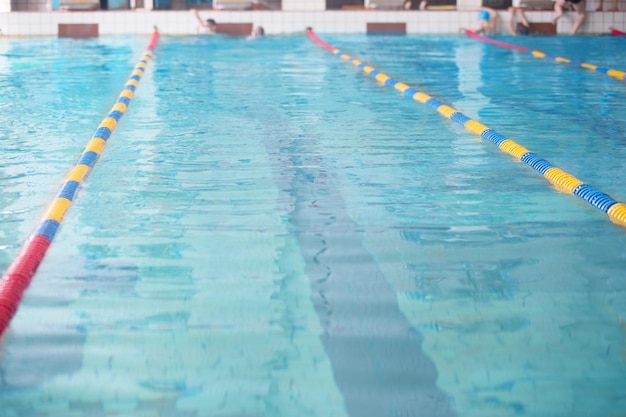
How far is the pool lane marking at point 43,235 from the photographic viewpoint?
283 cm

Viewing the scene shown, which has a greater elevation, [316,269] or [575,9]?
[575,9]

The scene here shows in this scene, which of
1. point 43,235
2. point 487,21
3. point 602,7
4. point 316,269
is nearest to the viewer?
point 316,269

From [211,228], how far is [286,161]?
1.49 m

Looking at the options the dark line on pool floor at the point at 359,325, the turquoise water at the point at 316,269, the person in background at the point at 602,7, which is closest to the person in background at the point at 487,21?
the person in background at the point at 602,7

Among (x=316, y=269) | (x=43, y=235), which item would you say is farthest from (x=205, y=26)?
(x=316, y=269)

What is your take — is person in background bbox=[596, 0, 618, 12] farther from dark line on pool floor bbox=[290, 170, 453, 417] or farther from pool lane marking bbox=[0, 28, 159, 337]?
dark line on pool floor bbox=[290, 170, 453, 417]

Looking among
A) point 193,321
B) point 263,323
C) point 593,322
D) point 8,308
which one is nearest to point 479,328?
point 593,322

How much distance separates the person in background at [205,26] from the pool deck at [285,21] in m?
0.13

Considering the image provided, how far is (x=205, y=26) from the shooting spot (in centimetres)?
1747

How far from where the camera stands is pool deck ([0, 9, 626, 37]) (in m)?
17.5

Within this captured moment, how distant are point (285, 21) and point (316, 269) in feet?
49.6

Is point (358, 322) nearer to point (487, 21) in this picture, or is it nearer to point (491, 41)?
point (491, 41)

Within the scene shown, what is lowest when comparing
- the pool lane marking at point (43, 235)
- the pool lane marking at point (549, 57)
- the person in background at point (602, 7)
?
the pool lane marking at point (43, 235)

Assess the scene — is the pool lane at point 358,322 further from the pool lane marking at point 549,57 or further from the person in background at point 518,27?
the person in background at point 518,27
